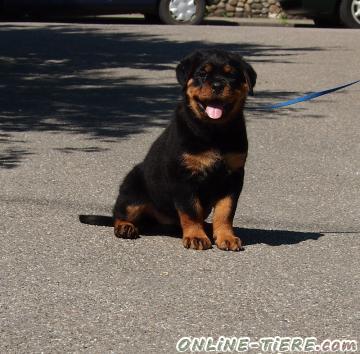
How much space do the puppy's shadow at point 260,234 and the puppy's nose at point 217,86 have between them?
1.06 m

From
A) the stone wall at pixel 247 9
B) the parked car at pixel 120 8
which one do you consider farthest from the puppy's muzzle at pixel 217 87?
the stone wall at pixel 247 9

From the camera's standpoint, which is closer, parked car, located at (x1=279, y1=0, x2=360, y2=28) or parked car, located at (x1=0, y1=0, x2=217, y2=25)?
parked car, located at (x1=0, y1=0, x2=217, y2=25)

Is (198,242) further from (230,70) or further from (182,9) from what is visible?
(182,9)

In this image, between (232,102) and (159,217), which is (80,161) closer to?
(159,217)

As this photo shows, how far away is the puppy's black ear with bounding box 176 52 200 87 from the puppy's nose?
0.22 meters

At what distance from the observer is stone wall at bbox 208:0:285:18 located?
78.7 feet

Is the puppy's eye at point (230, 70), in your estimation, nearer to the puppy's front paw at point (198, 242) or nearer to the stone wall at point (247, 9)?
the puppy's front paw at point (198, 242)

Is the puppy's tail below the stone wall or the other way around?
the other way around

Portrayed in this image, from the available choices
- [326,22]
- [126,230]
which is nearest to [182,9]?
[326,22]

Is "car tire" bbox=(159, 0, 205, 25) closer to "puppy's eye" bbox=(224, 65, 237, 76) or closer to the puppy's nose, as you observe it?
"puppy's eye" bbox=(224, 65, 237, 76)

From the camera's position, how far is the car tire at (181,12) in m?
20.9

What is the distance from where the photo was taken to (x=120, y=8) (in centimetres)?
2041

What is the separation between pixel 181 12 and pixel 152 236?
14.3m

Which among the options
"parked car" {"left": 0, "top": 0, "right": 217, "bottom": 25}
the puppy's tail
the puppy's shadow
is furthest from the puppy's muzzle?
"parked car" {"left": 0, "top": 0, "right": 217, "bottom": 25}
